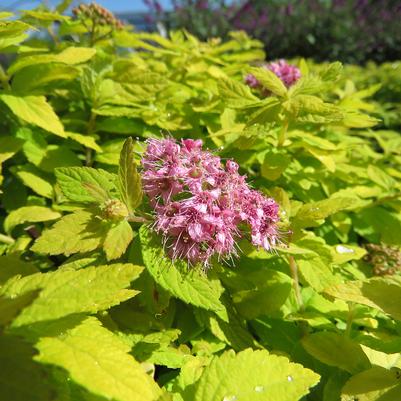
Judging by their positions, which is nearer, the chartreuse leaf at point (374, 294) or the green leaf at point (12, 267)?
the chartreuse leaf at point (374, 294)

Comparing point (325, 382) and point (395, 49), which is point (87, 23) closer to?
point (325, 382)

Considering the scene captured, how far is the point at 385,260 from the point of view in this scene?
4.32ft

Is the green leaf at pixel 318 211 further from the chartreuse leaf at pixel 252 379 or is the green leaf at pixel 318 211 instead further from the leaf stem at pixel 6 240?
the leaf stem at pixel 6 240

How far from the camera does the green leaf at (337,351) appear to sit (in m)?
0.91

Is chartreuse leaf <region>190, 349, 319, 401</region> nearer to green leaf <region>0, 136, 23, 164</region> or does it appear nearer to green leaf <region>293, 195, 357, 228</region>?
green leaf <region>293, 195, 357, 228</region>

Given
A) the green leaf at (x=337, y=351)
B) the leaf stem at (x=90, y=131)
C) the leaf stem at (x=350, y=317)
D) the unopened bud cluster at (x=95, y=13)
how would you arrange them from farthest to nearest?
the unopened bud cluster at (x=95, y=13), the leaf stem at (x=90, y=131), the leaf stem at (x=350, y=317), the green leaf at (x=337, y=351)

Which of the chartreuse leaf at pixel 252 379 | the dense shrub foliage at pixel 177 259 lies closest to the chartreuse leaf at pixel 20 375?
the dense shrub foliage at pixel 177 259

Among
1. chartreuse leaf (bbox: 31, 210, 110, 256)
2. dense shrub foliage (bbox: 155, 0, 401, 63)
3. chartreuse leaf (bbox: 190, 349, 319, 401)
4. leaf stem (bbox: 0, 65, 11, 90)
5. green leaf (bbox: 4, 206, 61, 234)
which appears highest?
dense shrub foliage (bbox: 155, 0, 401, 63)

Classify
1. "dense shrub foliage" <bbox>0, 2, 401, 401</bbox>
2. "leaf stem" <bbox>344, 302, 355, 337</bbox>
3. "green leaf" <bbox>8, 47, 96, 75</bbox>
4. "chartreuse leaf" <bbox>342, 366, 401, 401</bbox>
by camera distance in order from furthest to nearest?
1. "green leaf" <bbox>8, 47, 96, 75</bbox>
2. "leaf stem" <bbox>344, 302, 355, 337</bbox>
3. "chartreuse leaf" <bbox>342, 366, 401, 401</bbox>
4. "dense shrub foliage" <bbox>0, 2, 401, 401</bbox>

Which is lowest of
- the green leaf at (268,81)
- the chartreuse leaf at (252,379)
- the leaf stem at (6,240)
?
the chartreuse leaf at (252,379)

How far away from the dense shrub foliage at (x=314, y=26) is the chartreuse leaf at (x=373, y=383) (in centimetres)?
624

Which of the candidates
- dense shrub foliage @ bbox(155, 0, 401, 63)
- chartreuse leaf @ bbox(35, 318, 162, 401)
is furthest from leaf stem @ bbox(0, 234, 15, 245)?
dense shrub foliage @ bbox(155, 0, 401, 63)

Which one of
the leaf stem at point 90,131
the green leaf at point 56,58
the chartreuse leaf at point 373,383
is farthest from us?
the leaf stem at point 90,131

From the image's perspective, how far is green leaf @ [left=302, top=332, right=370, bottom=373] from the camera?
0.91 m
